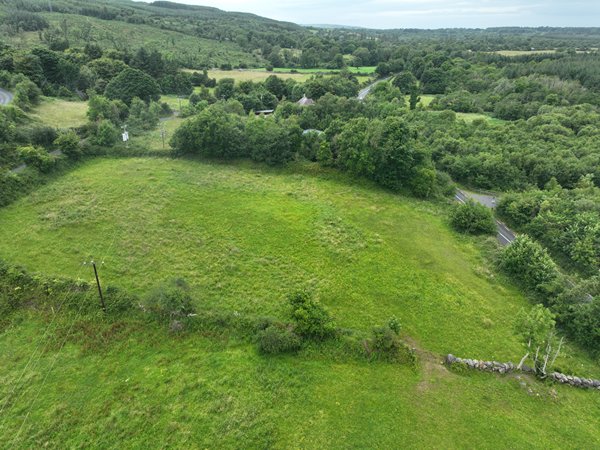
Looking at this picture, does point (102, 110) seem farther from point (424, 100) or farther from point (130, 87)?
point (424, 100)

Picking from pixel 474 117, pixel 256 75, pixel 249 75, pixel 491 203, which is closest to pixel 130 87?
pixel 249 75

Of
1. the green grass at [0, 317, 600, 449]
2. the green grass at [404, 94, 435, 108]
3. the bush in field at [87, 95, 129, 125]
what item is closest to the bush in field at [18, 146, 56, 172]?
the bush in field at [87, 95, 129, 125]

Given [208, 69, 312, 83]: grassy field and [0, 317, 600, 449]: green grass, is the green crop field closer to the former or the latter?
[208, 69, 312, 83]: grassy field

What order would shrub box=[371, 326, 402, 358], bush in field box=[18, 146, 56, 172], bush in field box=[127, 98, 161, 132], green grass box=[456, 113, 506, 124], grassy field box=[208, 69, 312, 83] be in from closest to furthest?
shrub box=[371, 326, 402, 358]
bush in field box=[18, 146, 56, 172]
bush in field box=[127, 98, 161, 132]
green grass box=[456, 113, 506, 124]
grassy field box=[208, 69, 312, 83]

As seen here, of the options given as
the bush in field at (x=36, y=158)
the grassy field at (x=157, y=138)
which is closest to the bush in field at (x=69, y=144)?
the bush in field at (x=36, y=158)

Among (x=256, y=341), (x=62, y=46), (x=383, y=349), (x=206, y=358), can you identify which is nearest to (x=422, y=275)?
(x=383, y=349)

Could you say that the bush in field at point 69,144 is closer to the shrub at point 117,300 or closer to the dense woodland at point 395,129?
the dense woodland at point 395,129
